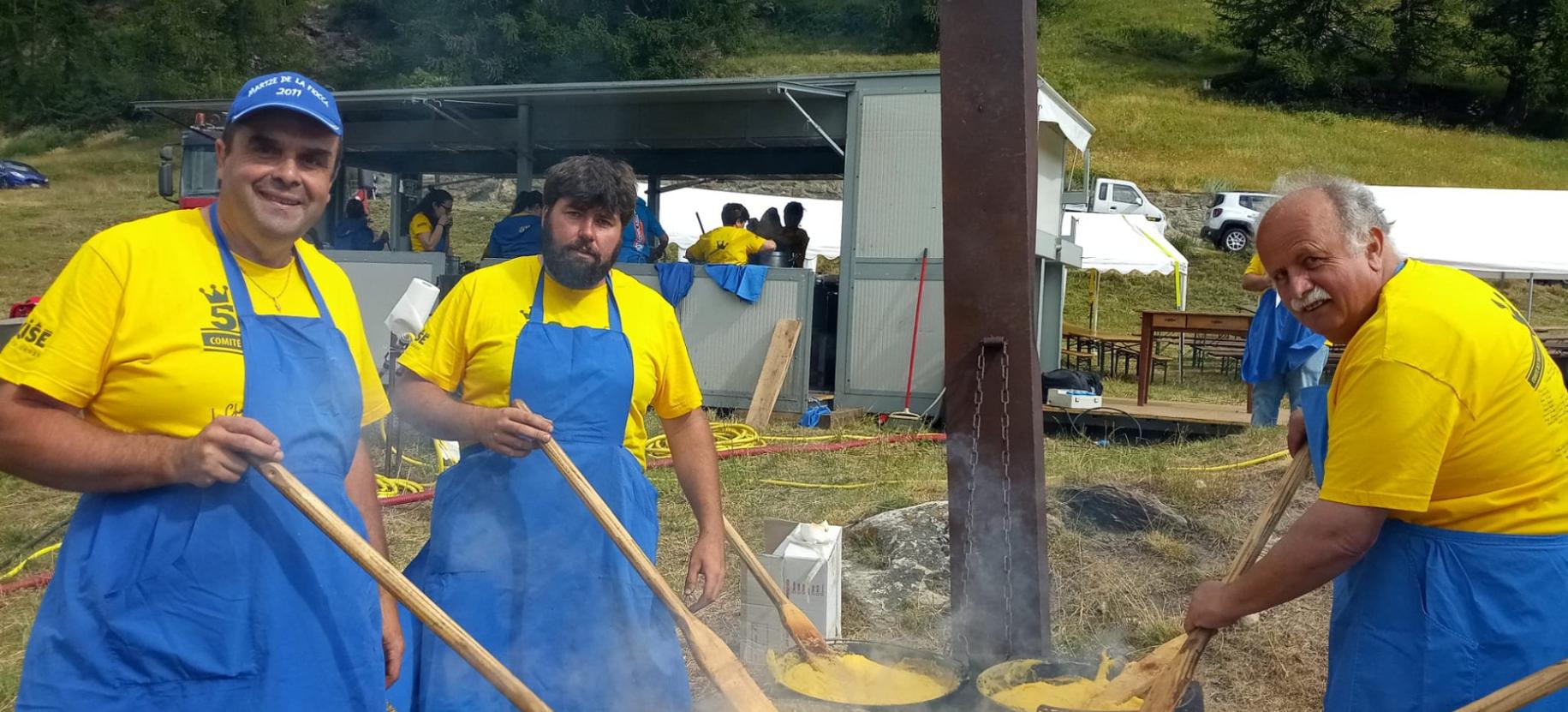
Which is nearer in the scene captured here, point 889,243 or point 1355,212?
point 1355,212

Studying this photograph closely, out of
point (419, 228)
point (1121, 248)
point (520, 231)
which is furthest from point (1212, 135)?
point (520, 231)

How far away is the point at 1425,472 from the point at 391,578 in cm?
189

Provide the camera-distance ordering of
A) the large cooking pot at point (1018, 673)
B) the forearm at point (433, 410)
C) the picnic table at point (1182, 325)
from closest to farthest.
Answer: the forearm at point (433, 410) → the large cooking pot at point (1018, 673) → the picnic table at point (1182, 325)

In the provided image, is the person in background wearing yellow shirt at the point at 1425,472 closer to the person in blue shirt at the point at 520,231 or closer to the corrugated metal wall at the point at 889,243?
the person in blue shirt at the point at 520,231

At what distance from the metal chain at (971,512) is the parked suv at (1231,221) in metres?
22.9

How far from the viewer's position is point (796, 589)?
4.00 metres

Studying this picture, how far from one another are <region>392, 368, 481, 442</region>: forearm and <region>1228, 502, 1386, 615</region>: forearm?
1.75 m

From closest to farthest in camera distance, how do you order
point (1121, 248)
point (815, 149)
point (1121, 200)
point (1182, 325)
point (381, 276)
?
point (381, 276), point (1182, 325), point (815, 149), point (1121, 248), point (1121, 200)

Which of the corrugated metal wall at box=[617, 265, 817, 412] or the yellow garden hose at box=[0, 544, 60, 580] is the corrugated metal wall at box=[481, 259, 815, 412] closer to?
the corrugated metal wall at box=[617, 265, 817, 412]

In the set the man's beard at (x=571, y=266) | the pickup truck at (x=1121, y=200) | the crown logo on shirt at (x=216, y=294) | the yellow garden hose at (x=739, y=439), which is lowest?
the yellow garden hose at (x=739, y=439)

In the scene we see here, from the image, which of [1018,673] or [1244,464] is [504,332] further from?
[1244,464]

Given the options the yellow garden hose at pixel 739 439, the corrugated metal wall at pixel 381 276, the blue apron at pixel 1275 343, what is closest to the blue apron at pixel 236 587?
the yellow garden hose at pixel 739 439

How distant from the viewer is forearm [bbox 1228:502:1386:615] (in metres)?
2.02

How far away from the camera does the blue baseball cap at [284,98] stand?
6.31ft
